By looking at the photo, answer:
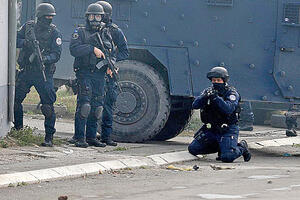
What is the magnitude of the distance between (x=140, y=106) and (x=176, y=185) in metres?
5.41

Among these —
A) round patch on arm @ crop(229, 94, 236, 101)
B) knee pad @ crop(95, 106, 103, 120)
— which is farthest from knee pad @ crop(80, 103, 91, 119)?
round patch on arm @ crop(229, 94, 236, 101)

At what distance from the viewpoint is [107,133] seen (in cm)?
1393

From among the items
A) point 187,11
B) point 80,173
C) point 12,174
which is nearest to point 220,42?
point 187,11

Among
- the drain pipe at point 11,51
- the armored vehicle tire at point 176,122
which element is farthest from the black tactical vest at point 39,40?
the armored vehicle tire at point 176,122

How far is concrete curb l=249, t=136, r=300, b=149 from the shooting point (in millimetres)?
15478

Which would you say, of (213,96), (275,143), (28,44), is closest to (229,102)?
(213,96)

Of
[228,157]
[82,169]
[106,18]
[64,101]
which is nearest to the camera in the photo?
[82,169]

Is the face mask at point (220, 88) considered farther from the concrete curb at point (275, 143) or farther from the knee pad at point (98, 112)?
the concrete curb at point (275, 143)

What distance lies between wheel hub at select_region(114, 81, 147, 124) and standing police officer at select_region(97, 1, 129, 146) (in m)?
0.83

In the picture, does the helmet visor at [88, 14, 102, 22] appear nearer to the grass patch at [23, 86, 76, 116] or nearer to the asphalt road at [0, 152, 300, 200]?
the asphalt road at [0, 152, 300, 200]

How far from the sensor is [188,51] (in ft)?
48.5

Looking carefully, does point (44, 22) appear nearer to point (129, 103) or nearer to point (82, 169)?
point (129, 103)

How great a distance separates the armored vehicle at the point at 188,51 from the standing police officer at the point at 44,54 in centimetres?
196

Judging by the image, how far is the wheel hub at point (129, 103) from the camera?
14.9m
